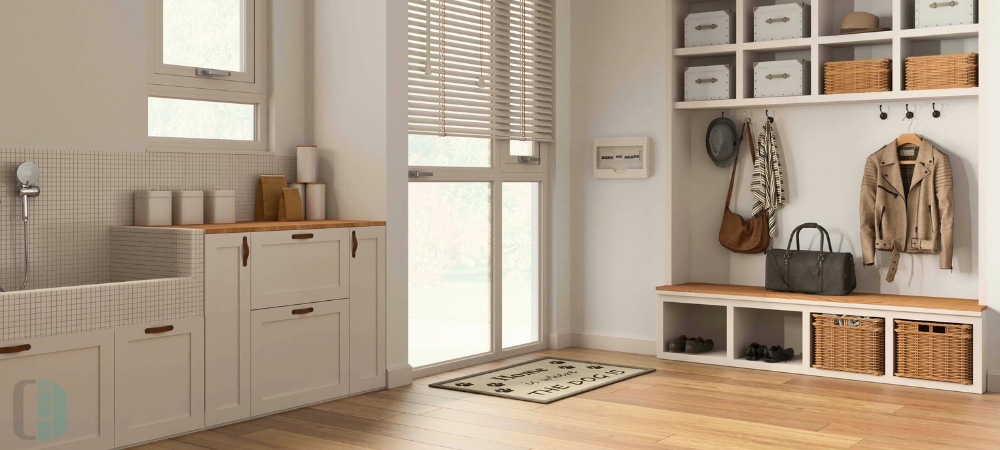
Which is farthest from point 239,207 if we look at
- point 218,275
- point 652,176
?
point 652,176

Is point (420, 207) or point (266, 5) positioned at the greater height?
point (266, 5)

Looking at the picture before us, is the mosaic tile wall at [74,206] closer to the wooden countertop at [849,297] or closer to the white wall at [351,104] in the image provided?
the white wall at [351,104]

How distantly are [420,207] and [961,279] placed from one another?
9.72 feet

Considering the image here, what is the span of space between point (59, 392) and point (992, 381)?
14.0 ft

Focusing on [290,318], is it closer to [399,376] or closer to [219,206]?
[219,206]

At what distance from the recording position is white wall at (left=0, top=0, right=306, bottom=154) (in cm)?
375

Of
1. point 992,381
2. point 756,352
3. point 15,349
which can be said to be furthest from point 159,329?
point 992,381

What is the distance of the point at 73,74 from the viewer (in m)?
3.94

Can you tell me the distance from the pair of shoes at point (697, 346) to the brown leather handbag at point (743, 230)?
1.94 ft

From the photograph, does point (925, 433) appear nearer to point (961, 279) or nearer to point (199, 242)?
point (961, 279)

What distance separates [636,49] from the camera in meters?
5.92

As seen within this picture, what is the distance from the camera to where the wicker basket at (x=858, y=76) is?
16.7ft

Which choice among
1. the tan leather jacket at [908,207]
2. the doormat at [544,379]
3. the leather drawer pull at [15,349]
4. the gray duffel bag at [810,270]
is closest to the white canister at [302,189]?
the doormat at [544,379]

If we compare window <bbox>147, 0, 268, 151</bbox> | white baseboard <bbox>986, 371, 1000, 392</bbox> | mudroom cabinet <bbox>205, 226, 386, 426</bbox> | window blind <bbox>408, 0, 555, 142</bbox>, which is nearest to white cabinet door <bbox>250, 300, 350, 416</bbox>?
mudroom cabinet <bbox>205, 226, 386, 426</bbox>
